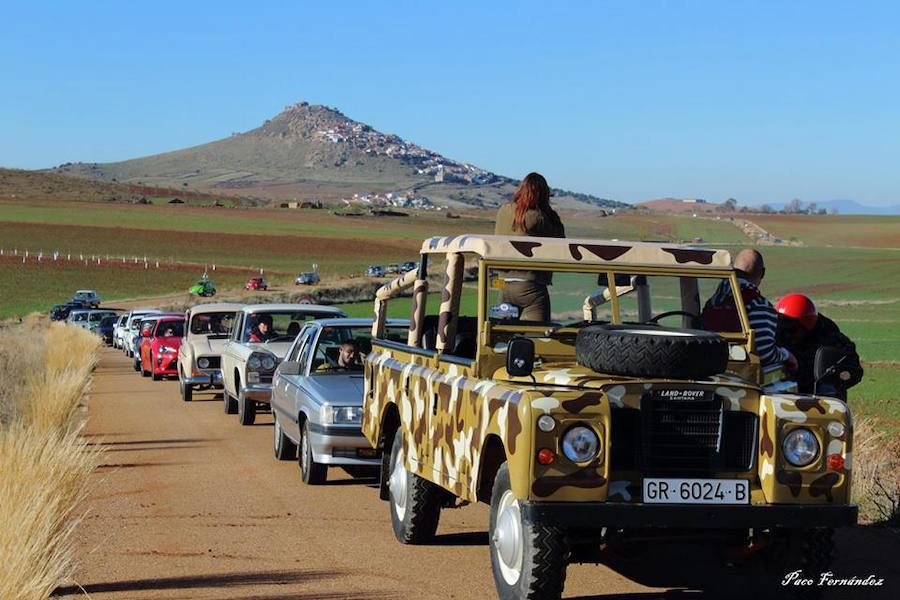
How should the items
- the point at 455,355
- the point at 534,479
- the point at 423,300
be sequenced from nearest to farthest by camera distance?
the point at 534,479 → the point at 455,355 → the point at 423,300

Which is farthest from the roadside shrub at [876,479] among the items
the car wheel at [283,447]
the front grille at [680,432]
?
the car wheel at [283,447]

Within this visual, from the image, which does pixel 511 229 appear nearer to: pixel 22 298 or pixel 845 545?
pixel 845 545

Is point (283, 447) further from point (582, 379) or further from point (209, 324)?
point (209, 324)

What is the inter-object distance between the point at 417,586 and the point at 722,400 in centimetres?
230

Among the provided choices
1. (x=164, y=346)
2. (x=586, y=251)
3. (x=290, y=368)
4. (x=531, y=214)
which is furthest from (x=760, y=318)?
(x=164, y=346)

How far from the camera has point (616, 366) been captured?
7.63 meters

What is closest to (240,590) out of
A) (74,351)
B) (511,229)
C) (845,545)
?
(511,229)

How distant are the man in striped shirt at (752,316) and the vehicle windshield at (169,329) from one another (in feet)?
73.9

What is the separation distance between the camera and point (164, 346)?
1188 inches

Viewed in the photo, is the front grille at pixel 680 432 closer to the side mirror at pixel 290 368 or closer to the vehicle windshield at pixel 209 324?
the side mirror at pixel 290 368

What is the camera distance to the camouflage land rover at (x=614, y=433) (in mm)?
7207

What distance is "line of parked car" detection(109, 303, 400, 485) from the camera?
506 inches

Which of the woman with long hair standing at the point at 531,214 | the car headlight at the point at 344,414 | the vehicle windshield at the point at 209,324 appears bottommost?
the vehicle windshield at the point at 209,324

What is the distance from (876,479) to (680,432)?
18.1 ft
